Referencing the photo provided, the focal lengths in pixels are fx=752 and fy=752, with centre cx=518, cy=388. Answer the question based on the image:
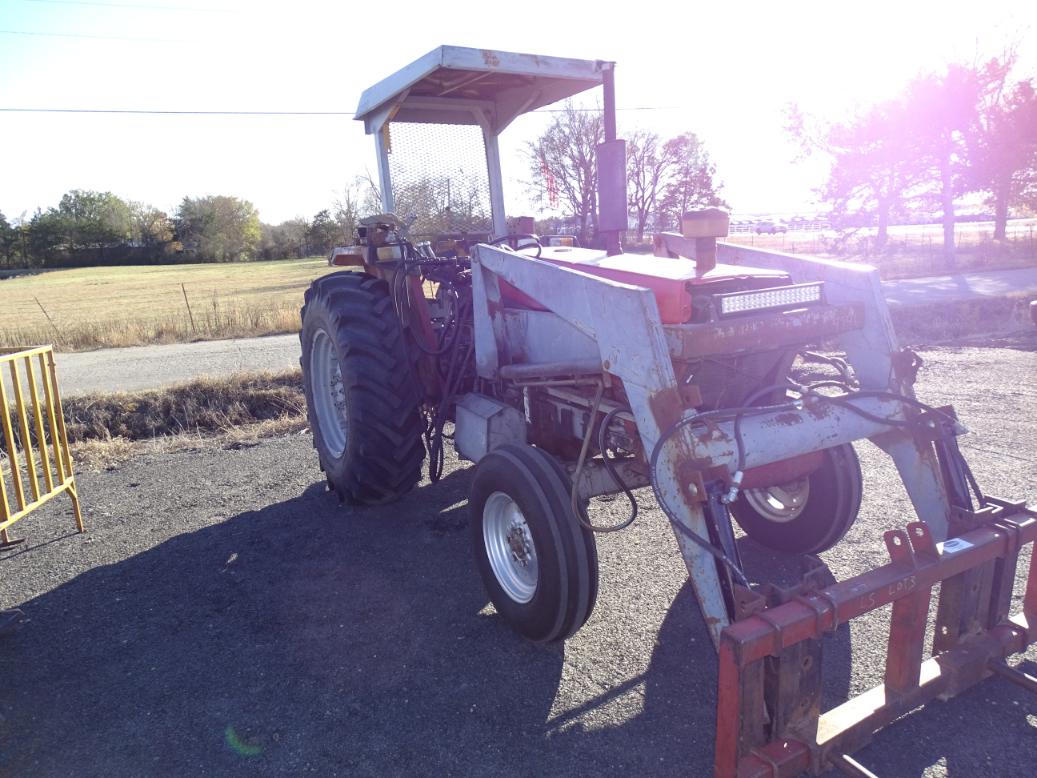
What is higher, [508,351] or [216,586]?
[508,351]

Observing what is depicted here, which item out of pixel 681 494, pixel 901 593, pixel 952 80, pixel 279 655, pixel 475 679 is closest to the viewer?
pixel 901 593

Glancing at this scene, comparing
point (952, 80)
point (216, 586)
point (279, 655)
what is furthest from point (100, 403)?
point (952, 80)

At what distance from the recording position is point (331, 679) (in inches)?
123

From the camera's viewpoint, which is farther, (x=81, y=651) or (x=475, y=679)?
(x=81, y=651)

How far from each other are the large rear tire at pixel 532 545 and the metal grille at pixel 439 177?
7.15 feet

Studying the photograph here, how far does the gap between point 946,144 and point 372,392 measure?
23.2 m

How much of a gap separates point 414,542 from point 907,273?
829 inches

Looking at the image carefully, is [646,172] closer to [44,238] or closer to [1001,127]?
[1001,127]

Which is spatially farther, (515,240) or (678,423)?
(515,240)

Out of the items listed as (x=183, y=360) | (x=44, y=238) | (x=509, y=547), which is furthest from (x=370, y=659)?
(x=44, y=238)

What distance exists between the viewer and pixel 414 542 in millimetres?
4445

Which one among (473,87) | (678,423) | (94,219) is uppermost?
(94,219)

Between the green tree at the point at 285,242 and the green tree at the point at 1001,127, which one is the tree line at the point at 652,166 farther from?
the green tree at the point at 285,242

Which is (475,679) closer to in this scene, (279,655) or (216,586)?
(279,655)
